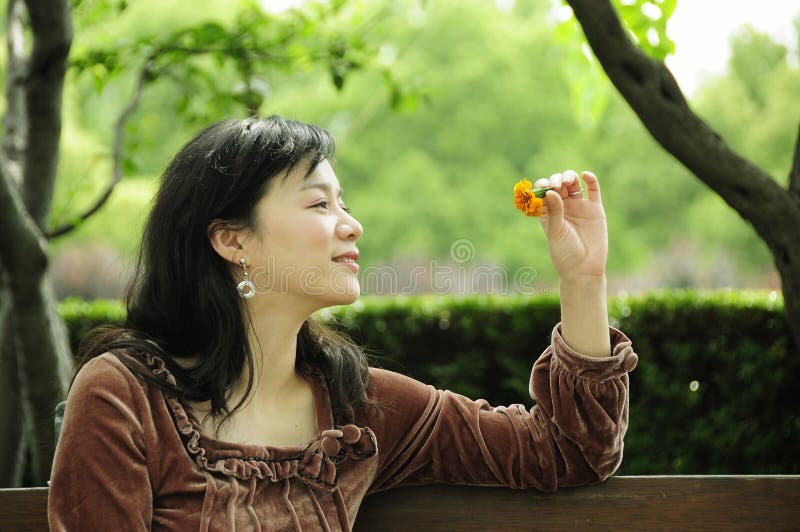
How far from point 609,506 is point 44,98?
8.19 ft

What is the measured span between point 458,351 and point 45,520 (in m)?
2.92

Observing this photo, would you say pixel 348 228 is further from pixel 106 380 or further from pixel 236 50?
pixel 236 50

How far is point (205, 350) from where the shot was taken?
2123 millimetres

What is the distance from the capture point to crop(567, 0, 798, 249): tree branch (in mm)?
2451

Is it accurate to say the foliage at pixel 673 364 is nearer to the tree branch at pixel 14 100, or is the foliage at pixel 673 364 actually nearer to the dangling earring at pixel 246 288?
the tree branch at pixel 14 100

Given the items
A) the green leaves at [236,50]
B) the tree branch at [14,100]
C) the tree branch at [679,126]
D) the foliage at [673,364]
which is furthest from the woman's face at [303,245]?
the tree branch at [14,100]

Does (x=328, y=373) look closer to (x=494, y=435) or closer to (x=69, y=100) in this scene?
(x=494, y=435)

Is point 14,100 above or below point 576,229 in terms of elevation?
above

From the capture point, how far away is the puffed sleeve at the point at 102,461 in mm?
1785

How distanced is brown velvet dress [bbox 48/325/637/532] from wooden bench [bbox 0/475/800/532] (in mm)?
60

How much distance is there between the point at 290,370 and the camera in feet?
7.16

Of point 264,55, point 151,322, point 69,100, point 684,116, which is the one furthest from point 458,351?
point 69,100

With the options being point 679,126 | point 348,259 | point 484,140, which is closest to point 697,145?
point 679,126

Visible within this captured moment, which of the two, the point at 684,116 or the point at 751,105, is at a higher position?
the point at 751,105
